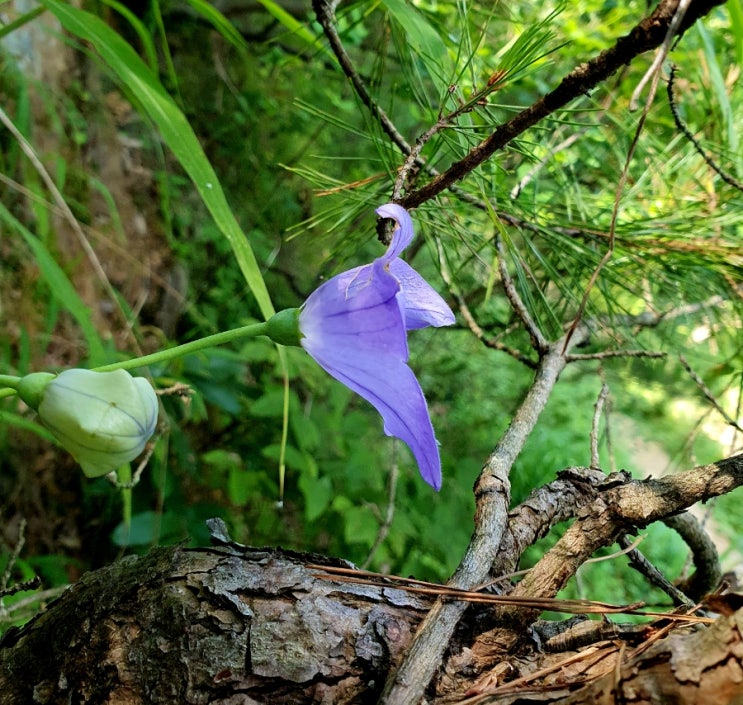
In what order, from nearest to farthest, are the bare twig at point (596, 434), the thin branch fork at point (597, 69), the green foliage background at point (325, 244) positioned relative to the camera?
the thin branch fork at point (597, 69) → the bare twig at point (596, 434) → the green foliage background at point (325, 244)

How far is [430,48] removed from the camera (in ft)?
1.93

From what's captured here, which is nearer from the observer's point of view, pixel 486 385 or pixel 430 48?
pixel 430 48

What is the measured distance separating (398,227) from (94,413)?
27 centimetres

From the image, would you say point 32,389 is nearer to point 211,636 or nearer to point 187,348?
point 187,348

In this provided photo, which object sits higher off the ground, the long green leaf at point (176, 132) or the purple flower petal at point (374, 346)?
the long green leaf at point (176, 132)

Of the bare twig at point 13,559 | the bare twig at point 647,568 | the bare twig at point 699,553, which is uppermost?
the bare twig at point 13,559

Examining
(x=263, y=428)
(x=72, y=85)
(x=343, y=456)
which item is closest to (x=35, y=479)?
(x=263, y=428)

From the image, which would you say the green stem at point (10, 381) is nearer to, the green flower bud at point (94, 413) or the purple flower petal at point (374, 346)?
the green flower bud at point (94, 413)

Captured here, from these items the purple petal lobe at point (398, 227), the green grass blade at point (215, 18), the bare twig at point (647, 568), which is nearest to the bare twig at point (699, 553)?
the bare twig at point (647, 568)

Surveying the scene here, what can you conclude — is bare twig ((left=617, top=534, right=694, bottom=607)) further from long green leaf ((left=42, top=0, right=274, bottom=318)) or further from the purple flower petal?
long green leaf ((left=42, top=0, right=274, bottom=318))

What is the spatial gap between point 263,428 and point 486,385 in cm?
121

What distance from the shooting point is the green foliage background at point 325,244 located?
0.73 meters

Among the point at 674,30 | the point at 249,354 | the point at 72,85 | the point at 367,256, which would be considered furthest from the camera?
the point at 367,256

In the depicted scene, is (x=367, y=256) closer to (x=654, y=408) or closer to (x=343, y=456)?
(x=343, y=456)
